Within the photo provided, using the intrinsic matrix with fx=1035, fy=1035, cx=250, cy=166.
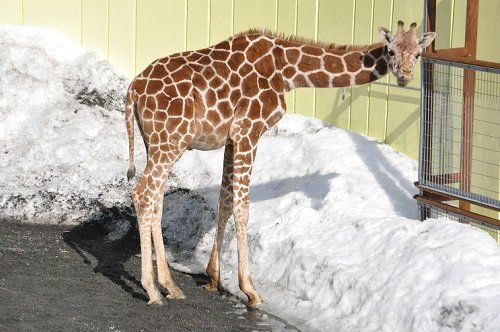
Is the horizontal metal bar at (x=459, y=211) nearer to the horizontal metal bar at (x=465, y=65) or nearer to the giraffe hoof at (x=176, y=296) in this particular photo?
the horizontal metal bar at (x=465, y=65)

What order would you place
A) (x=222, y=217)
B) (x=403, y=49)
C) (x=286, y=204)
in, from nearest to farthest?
(x=403, y=49), (x=222, y=217), (x=286, y=204)

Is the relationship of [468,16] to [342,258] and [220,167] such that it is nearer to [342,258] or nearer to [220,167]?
[342,258]

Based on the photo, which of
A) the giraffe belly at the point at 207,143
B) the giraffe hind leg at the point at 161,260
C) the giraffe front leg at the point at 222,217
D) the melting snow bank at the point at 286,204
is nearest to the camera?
the melting snow bank at the point at 286,204

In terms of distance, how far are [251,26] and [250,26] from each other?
0.01 m

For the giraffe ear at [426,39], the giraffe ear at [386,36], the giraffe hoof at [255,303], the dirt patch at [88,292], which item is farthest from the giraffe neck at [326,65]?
the dirt patch at [88,292]

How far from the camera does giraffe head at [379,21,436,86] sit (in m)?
7.77

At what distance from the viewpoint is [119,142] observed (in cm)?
1058

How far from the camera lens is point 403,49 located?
7809 mm

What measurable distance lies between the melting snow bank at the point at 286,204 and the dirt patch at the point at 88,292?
1.06 feet

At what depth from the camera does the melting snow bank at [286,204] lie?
7227 millimetres

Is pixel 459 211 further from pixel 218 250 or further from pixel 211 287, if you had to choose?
pixel 211 287

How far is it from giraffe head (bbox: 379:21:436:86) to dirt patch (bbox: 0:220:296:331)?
2.07 meters

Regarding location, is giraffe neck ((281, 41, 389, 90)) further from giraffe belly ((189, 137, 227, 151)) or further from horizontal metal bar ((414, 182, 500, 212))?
horizontal metal bar ((414, 182, 500, 212))

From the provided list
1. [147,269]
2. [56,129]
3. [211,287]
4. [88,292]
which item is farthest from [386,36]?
[56,129]
